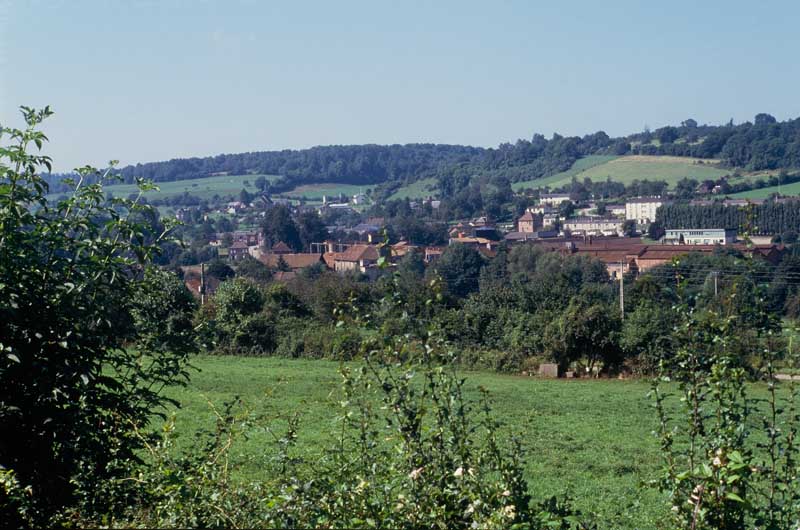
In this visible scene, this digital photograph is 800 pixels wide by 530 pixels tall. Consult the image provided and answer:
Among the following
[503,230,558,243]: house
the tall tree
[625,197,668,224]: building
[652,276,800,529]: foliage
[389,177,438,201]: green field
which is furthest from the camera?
[389,177,438,201]: green field

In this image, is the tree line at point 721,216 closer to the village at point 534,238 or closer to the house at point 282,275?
the village at point 534,238

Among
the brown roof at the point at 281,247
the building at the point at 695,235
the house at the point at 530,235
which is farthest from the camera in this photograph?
the house at the point at 530,235

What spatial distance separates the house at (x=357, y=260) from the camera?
2269 inches

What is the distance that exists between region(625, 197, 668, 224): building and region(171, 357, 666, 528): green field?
67.3m

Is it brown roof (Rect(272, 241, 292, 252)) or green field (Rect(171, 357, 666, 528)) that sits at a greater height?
green field (Rect(171, 357, 666, 528))

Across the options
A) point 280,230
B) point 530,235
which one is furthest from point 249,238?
point 530,235

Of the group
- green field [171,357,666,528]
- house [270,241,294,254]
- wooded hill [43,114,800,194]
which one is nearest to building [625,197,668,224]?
wooded hill [43,114,800,194]

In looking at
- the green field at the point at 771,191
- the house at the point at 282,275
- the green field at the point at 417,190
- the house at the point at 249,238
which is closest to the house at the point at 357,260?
the house at the point at 282,275

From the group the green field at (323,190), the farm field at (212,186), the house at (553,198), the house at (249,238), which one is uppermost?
the farm field at (212,186)

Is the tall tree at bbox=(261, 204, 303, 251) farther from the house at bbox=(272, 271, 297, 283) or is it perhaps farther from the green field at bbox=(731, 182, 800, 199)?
the green field at bbox=(731, 182, 800, 199)

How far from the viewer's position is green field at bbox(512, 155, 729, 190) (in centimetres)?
11694

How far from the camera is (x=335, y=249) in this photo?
82500mm

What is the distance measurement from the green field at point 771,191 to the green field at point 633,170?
17.9 metres

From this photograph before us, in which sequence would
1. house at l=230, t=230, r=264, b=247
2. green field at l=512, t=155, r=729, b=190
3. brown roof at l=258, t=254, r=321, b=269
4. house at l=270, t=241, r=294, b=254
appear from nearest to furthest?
1. brown roof at l=258, t=254, r=321, b=269
2. house at l=270, t=241, r=294, b=254
3. house at l=230, t=230, r=264, b=247
4. green field at l=512, t=155, r=729, b=190
